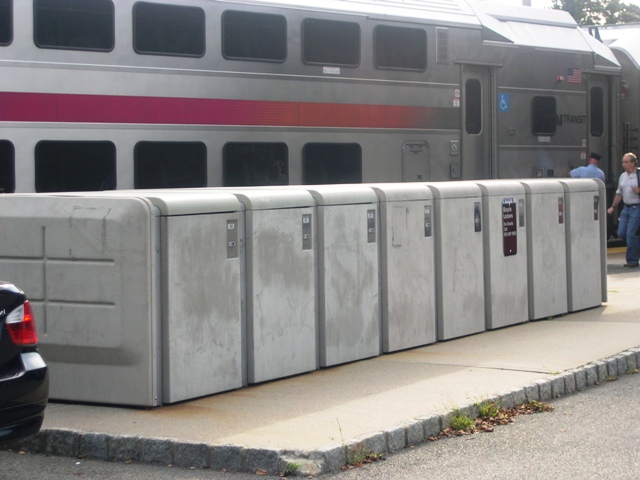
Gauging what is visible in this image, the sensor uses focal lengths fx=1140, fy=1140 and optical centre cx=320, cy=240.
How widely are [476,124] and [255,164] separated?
4.55 m

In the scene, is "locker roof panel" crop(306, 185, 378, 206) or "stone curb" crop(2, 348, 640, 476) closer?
"stone curb" crop(2, 348, 640, 476)

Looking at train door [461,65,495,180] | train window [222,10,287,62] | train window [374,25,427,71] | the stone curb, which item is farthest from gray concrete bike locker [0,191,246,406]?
train door [461,65,495,180]

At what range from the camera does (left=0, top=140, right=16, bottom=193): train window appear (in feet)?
41.0

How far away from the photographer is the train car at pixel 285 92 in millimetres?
12812

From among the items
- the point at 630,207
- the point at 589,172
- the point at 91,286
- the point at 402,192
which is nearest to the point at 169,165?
the point at 402,192

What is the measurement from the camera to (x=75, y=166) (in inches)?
512

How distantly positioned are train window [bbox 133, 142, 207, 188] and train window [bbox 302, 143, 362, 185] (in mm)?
1731

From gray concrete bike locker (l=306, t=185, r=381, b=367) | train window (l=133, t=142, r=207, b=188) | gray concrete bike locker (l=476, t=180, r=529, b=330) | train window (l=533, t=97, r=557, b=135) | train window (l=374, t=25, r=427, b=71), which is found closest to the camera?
gray concrete bike locker (l=306, t=185, r=381, b=367)

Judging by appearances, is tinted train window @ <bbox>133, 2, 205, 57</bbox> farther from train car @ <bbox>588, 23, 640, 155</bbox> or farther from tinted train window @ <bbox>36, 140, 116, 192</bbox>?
train car @ <bbox>588, 23, 640, 155</bbox>

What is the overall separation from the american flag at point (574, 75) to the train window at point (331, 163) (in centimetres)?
539

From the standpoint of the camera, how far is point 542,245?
1202 cm

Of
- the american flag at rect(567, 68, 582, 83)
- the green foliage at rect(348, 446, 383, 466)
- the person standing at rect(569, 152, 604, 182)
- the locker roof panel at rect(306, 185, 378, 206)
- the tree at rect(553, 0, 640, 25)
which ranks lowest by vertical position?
the green foliage at rect(348, 446, 383, 466)

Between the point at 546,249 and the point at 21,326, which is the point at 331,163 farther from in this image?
the point at 21,326

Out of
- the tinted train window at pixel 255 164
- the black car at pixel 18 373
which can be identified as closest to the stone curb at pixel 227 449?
the black car at pixel 18 373
